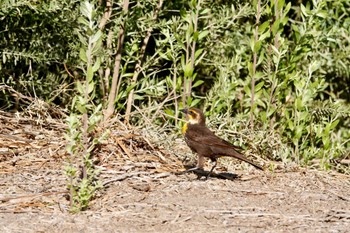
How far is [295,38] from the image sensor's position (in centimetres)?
872

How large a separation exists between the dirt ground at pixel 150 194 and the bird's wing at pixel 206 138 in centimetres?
34

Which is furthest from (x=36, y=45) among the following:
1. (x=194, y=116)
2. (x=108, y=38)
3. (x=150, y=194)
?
(x=150, y=194)

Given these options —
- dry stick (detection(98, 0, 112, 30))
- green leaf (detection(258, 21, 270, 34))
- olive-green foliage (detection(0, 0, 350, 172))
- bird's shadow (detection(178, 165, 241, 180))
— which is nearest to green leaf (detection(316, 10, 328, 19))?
olive-green foliage (detection(0, 0, 350, 172))

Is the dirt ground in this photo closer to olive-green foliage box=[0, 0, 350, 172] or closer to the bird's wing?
the bird's wing

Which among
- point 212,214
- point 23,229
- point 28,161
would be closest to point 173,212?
point 212,214

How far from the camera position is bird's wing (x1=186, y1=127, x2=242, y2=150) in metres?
7.59

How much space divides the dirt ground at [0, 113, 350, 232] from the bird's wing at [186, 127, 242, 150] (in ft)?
1.10

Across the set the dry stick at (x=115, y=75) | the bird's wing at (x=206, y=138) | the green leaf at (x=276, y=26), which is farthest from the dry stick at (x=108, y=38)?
the green leaf at (x=276, y=26)

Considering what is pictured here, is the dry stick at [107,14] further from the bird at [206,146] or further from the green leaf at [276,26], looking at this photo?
the green leaf at [276,26]

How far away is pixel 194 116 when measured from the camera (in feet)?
26.9

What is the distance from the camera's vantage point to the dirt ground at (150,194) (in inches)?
236

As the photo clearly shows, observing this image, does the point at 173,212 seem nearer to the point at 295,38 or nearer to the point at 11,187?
the point at 11,187

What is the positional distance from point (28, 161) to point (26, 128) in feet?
2.81

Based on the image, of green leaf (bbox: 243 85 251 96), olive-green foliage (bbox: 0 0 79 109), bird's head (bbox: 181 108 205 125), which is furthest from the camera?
green leaf (bbox: 243 85 251 96)
